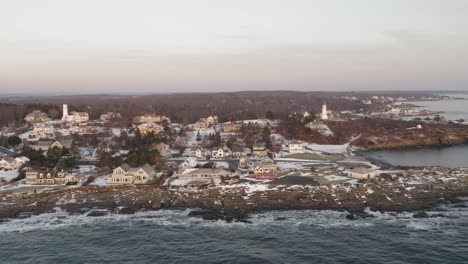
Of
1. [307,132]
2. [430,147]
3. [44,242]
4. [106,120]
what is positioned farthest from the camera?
[106,120]

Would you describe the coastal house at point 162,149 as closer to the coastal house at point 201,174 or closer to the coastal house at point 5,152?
the coastal house at point 201,174

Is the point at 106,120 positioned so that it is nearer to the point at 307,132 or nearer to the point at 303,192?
the point at 307,132

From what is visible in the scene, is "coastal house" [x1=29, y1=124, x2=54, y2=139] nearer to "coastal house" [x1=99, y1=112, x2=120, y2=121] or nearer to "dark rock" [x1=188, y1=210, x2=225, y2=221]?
"coastal house" [x1=99, y1=112, x2=120, y2=121]

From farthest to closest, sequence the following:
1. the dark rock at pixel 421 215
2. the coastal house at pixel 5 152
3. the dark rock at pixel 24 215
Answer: the coastal house at pixel 5 152
the dark rock at pixel 24 215
the dark rock at pixel 421 215

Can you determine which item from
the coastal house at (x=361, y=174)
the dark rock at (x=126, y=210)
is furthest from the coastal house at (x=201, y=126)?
the dark rock at (x=126, y=210)

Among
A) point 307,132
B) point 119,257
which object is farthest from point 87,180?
point 307,132

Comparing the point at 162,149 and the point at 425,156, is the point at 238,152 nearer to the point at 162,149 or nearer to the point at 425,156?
the point at 162,149

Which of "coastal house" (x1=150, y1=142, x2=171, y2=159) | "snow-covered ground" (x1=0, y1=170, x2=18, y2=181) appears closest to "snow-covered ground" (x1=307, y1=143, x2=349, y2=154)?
"coastal house" (x1=150, y1=142, x2=171, y2=159)
